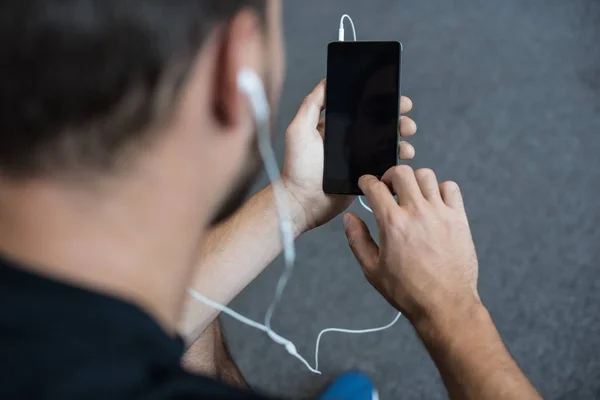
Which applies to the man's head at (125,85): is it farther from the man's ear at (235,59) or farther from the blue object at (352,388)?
the blue object at (352,388)

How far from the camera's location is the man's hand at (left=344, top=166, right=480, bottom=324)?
627 mm

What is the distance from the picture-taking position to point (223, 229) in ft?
2.68

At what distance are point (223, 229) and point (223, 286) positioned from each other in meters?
0.09

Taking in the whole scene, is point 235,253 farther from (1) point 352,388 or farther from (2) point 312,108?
(1) point 352,388

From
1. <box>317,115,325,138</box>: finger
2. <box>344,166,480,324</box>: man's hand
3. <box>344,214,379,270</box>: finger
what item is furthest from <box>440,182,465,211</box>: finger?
<box>317,115,325,138</box>: finger

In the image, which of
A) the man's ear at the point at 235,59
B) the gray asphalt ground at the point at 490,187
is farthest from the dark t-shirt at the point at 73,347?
the gray asphalt ground at the point at 490,187

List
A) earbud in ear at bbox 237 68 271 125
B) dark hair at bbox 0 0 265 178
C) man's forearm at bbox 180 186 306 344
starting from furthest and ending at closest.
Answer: man's forearm at bbox 180 186 306 344, earbud in ear at bbox 237 68 271 125, dark hair at bbox 0 0 265 178

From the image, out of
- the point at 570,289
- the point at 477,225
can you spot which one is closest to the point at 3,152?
the point at 477,225

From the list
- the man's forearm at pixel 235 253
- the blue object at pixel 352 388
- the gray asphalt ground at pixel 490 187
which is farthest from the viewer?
the gray asphalt ground at pixel 490 187

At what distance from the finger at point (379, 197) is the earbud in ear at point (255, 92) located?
0.79ft

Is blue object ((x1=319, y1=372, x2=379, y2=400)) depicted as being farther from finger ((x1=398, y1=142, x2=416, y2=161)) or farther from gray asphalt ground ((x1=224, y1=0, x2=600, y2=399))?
finger ((x1=398, y1=142, x2=416, y2=161))

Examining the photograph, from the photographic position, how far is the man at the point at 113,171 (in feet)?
1.08

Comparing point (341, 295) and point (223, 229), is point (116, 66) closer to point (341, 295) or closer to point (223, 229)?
point (223, 229)

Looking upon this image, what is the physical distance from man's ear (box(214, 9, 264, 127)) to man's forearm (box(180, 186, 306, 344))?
39 centimetres
